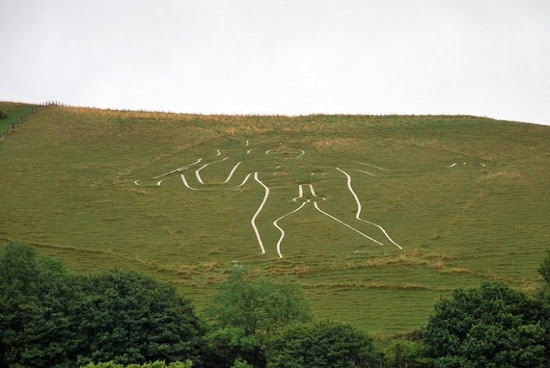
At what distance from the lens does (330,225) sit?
55406 mm

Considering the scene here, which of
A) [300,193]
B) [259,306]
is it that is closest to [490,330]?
[259,306]

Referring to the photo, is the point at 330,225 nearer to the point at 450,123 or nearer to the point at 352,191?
A: the point at 352,191

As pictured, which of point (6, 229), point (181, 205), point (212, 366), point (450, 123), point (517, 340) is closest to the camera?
point (517, 340)

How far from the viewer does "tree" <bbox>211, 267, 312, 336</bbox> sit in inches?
1228

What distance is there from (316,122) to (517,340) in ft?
209

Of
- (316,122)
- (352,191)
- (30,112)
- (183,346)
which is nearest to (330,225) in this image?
(352,191)

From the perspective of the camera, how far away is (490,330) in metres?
27.7

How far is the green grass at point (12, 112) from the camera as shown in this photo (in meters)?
82.1

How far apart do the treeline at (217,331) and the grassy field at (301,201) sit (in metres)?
8.96

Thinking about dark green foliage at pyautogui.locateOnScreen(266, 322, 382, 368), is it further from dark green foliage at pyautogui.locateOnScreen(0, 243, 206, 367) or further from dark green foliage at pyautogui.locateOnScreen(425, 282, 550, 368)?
dark green foliage at pyautogui.locateOnScreen(0, 243, 206, 367)

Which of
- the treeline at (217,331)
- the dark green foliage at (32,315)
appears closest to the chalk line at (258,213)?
the treeline at (217,331)

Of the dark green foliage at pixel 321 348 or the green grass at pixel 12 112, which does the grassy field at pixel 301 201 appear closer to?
the green grass at pixel 12 112

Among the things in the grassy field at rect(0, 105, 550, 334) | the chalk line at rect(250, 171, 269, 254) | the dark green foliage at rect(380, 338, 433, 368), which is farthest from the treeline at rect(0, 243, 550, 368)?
the chalk line at rect(250, 171, 269, 254)

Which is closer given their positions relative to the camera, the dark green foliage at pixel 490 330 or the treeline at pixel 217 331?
the dark green foliage at pixel 490 330
